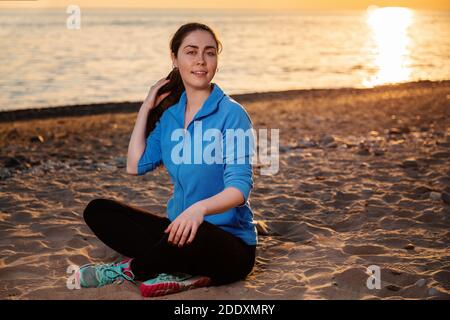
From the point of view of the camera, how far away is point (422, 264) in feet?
10.6

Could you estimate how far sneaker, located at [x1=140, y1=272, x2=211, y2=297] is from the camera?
2812 millimetres

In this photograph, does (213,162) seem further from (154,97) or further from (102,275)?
(102,275)

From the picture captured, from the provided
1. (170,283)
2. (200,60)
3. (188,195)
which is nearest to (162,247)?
(170,283)

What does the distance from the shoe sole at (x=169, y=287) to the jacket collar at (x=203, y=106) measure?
2.95 ft

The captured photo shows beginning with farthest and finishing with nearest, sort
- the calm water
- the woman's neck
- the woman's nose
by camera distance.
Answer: the calm water → the woman's neck → the woman's nose

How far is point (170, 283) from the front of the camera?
111 inches

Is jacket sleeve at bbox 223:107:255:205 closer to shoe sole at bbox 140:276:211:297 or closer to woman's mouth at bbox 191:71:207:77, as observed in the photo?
woman's mouth at bbox 191:71:207:77

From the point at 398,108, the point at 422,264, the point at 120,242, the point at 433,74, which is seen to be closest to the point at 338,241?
the point at 422,264

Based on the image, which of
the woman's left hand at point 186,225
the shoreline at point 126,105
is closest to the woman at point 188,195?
the woman's left hand at point 186,225

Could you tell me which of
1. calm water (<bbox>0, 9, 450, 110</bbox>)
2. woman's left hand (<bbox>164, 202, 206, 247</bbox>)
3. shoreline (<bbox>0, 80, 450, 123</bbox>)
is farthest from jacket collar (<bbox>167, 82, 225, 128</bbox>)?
calm water (<bbox>0, 9, 450, 110</bbox>)

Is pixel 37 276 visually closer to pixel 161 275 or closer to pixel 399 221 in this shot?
pixel 161 275

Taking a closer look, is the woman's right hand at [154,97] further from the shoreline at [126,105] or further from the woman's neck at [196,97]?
the shoreline at [126,105]

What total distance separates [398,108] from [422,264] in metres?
7.78

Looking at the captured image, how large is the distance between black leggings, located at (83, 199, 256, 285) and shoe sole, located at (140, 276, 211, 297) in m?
0.05
